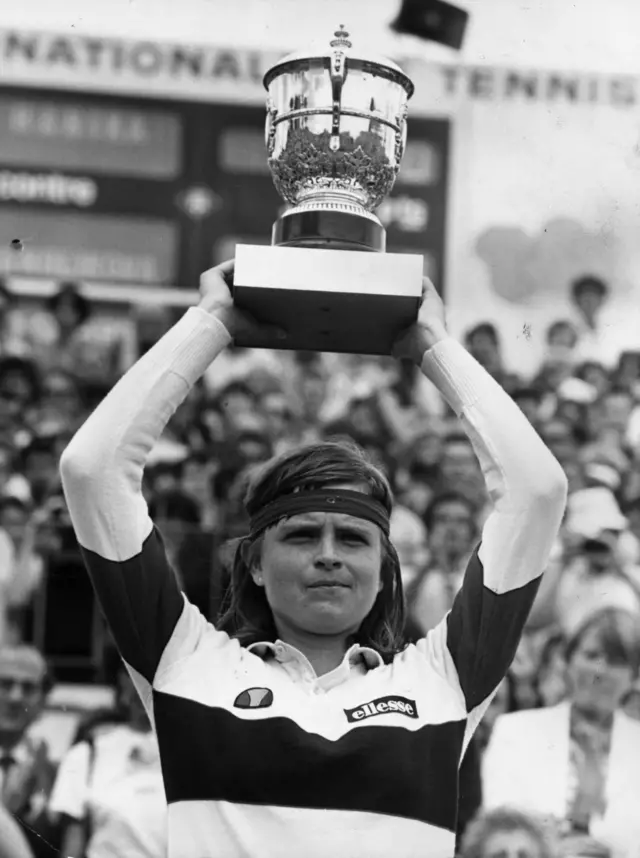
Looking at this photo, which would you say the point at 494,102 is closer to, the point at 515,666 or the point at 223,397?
the point at 223,397

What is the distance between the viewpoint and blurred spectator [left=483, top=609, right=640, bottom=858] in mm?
4680

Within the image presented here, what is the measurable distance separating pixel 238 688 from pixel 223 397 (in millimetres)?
4343

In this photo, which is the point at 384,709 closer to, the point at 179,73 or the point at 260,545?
the point at 260,545

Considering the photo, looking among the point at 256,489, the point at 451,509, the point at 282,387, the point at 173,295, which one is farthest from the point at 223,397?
the point at 256,489

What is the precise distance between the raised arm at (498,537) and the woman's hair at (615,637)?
9.18 feet

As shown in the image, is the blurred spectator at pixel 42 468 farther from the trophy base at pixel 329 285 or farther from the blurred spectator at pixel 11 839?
the trophy base at pixel 329 285

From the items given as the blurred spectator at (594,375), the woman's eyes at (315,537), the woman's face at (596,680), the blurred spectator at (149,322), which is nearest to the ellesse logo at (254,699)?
the woman's eyes at (315,537)

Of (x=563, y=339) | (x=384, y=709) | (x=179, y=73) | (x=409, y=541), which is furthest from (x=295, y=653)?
(x=179, y=73)

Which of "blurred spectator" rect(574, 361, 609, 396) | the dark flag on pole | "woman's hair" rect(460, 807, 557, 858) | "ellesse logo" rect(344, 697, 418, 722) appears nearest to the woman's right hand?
"ellesse logo" rect(344, 697, 418, 722)

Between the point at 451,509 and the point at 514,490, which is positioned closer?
the point at 514,490

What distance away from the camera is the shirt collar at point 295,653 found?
A: 2266 mm

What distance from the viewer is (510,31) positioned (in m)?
7.12

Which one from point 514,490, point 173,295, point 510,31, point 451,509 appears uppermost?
point 510,31

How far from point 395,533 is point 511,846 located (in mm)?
1385
